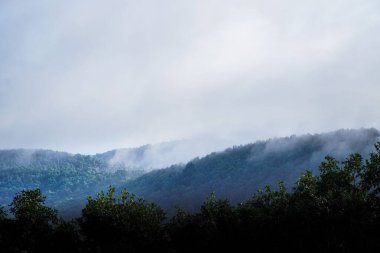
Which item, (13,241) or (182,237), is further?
(13,241)

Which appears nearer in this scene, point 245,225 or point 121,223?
point 245,225

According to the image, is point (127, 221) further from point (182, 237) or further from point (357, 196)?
point (357, 196)

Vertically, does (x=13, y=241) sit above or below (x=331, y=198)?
above

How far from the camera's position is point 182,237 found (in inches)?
2549

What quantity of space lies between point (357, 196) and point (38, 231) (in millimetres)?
56215

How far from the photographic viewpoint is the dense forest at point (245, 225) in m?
57.2

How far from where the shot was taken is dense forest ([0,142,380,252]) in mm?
57156

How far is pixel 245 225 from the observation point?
63.0 metres

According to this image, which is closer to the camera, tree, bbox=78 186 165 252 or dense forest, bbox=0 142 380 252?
dense forest, bbox=0 142 380 252

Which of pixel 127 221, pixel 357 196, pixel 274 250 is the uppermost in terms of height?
pixel 127 221

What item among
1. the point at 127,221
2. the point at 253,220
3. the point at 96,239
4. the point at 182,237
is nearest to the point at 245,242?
the point at 253,220

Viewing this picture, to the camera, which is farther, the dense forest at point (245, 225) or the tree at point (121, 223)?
the tree at point (121, 223)

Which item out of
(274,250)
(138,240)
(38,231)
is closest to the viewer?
(274,250)

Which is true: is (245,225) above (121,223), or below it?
below
